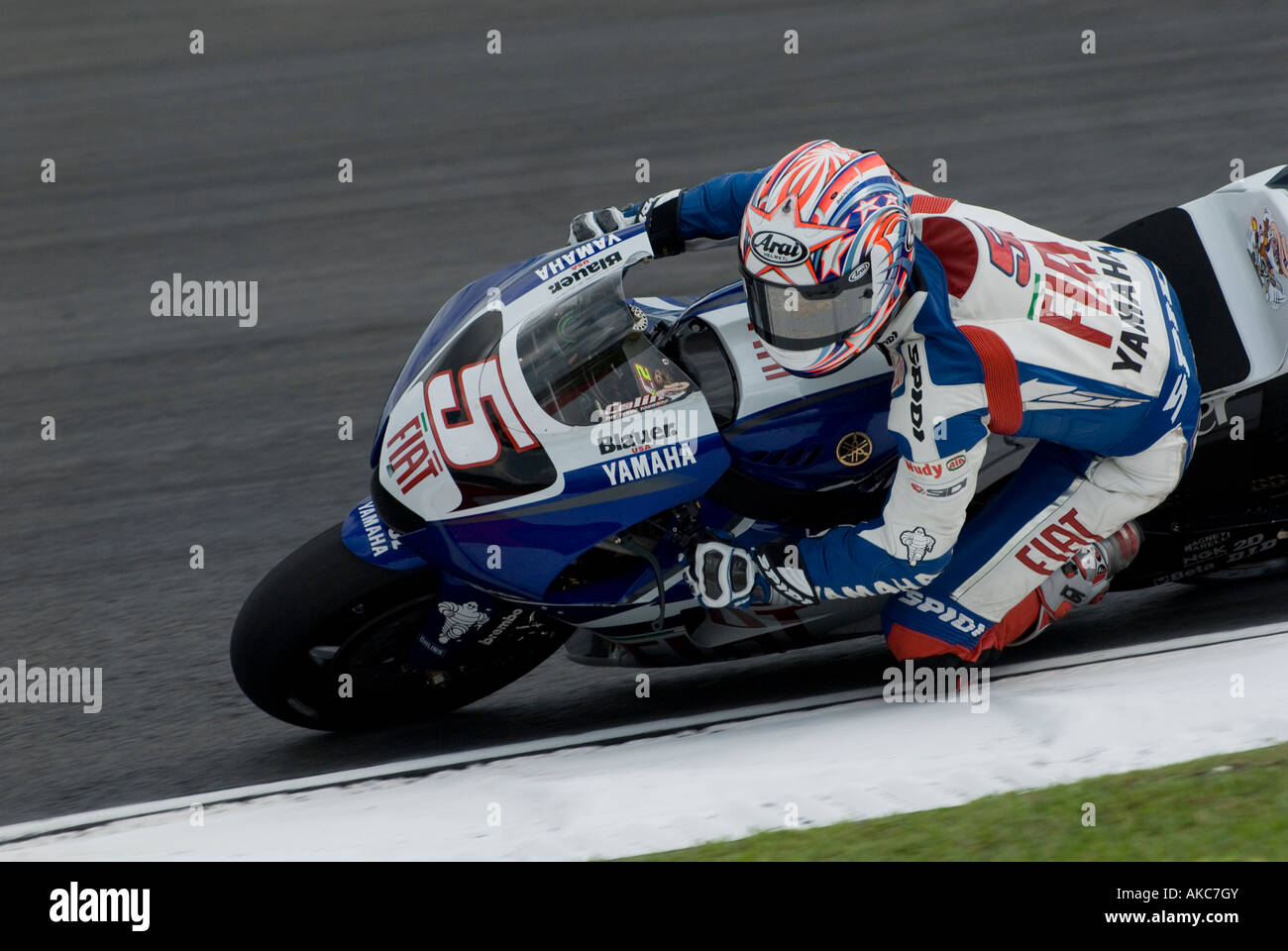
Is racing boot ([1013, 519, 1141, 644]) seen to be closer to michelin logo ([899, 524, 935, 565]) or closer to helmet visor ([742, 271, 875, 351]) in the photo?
michelin logo ([899, 524, 935, 565])

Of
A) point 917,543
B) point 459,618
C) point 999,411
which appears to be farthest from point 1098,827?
point 459,618

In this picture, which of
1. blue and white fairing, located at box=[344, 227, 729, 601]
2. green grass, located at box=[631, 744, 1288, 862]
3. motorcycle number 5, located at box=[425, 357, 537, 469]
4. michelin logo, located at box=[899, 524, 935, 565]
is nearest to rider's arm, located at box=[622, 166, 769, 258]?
blue and white fairing, located at box=[344, 227, 729, 601]

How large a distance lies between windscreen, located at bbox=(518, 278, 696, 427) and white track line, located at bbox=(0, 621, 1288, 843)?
3.29ft

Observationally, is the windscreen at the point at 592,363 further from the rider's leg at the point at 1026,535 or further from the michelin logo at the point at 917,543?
the rider's leg at the point at 1026,535

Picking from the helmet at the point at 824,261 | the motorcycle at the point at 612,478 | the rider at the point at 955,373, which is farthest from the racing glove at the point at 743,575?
the helmet at the point at 824,261

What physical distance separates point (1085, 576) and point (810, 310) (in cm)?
150

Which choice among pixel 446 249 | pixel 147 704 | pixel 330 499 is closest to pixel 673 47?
pixel 446 249

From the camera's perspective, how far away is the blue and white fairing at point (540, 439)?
3.84 metres

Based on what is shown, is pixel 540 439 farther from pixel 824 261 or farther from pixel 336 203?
pixel 336 203
